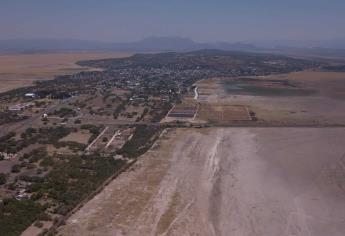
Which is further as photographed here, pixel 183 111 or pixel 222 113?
pixel 183 111

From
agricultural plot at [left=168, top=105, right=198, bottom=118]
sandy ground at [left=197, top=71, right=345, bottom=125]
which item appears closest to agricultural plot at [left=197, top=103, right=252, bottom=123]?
agricultural plot at [left=168, top=105, right=198, bottom=118]

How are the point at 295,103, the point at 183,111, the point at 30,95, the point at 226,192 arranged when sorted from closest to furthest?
the point at 226,192, the point at 183,111, the point at 295,103, the point at 30,95

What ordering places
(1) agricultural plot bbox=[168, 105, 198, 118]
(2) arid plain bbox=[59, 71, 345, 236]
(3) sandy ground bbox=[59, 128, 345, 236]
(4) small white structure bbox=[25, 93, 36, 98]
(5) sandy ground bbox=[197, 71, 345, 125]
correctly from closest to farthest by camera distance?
(3) sandy ground bbox=[59, 128, 345, 236] → (2) arid plain bbox=[59, 71, 345, 236] → (5) sandy ground bbox=[197, 71, 345, 125] → (1) agricultural plot bbox=[168, 105, 198, 118] → (4) small white structure bbox=[25, 93, 36, 98]

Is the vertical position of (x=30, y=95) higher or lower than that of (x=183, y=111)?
higher

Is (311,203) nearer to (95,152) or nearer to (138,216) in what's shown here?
(138,216)

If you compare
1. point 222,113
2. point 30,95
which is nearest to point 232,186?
point 222,113

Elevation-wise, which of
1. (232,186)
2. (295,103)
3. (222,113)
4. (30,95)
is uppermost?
(232,186)

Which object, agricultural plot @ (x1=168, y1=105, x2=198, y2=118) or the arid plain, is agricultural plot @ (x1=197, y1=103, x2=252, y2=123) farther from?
the arid plain

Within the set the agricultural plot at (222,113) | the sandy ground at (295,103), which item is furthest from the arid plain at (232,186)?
the sandy ground at (295,103)

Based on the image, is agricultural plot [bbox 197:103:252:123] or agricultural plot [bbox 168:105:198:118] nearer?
agricultural plot [bbox 197:103:252:123]

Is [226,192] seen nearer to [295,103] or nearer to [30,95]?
[295,103]
